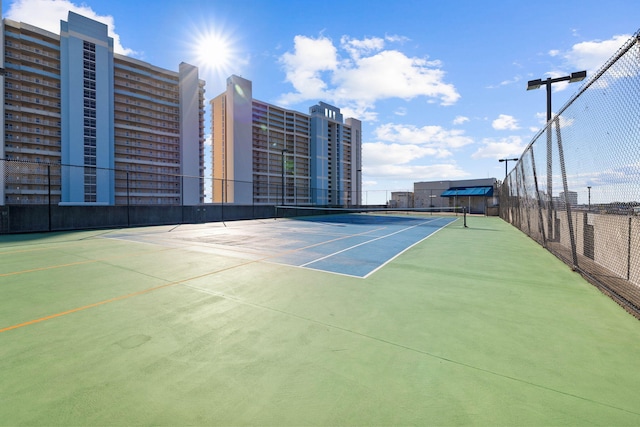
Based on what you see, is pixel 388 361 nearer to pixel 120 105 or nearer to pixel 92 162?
pixel 92 162

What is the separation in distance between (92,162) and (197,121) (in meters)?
21.9

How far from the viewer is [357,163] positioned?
370 feet

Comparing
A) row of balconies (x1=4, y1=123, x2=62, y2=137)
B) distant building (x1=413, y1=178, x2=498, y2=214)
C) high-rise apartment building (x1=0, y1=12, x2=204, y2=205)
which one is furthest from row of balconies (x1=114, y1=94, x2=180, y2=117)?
distant building (x1=413, y1=178, x2=498, y2=214)

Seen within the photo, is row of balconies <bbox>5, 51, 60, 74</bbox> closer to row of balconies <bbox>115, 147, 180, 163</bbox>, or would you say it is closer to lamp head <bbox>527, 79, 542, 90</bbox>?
row of balconies <bbox>115, 147, 180, 163</bbox>

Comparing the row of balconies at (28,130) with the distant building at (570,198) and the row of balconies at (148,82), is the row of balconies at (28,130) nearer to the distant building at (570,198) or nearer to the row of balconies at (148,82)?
the row of balconies at (148,82)

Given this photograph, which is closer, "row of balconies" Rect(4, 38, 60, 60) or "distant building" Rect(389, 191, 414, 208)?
"row of balconies" Rect(4, 38, 60, 60)

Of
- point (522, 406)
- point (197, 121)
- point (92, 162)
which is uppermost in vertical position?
point (197, 121)

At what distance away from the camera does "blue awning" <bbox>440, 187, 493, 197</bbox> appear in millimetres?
54281

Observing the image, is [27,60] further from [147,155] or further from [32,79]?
[147,155]

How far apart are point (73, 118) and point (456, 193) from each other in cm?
7295

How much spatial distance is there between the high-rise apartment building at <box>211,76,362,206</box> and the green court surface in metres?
46.5

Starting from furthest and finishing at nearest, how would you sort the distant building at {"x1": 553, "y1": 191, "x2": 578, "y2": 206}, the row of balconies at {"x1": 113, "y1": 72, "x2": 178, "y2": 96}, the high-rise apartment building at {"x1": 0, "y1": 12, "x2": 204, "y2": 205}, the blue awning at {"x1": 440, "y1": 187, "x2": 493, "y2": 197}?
the row of balconies at {"x1": 113, "y1": 72, "x2": 178, "y2": 96}, the blue awning at {"x1": 440, "y1": 187, "x2": 493, "y2": 197}, the high-rise apartment building at {"x1": 0, "y1": 12, "x2": 204, "y2": 205}, the distant building at {"x1": 553, "y1": 191, "x2": 578, "y2": 206}

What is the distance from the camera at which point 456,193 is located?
57.8 meters

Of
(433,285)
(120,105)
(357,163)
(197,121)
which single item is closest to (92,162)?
(120,105)
